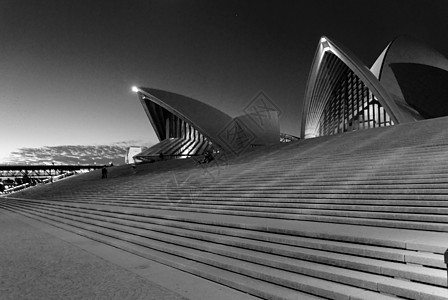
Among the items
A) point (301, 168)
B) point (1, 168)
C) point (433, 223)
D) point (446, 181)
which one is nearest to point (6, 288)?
point (433, 223)

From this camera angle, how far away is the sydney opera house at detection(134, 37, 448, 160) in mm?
27844

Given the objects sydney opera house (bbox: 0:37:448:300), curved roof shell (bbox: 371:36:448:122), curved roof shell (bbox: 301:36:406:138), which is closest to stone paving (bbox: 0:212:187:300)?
sydney opera house (bbox: 0:37:448:300)

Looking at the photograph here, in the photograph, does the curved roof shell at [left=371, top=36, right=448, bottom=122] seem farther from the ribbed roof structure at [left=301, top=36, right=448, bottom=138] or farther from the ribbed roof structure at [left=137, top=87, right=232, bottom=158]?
the ribbed roof structure at [left=137, top=87, right=232, bottom=158]

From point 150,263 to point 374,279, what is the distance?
9.71ft

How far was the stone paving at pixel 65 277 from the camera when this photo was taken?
352 cm

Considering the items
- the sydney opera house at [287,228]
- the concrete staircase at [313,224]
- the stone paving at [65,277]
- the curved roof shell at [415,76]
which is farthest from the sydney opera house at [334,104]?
the stone paving at [65,277]

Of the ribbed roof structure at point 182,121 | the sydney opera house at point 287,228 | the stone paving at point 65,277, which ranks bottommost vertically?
the stone paving at point 65,277

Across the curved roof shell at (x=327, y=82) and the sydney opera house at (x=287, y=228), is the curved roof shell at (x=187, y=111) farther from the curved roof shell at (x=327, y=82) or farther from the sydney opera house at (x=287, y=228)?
the sydney opera house at (x=287, y=228)

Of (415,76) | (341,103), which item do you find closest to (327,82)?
(341,103)

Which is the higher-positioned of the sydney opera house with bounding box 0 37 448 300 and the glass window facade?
the glass window facade

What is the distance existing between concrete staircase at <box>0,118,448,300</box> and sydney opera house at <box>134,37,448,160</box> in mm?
11835

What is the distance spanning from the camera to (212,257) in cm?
449

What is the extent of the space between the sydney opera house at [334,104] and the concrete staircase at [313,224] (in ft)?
38.8

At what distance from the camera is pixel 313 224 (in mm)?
5105
